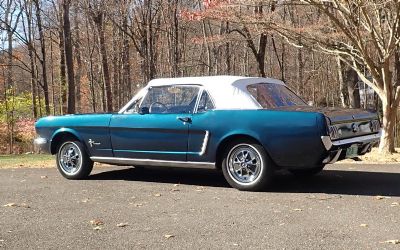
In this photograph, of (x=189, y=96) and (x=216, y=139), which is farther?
(x=189, y=96)

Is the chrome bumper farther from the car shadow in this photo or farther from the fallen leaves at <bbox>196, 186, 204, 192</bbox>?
the fallen leaves at <bbox>196, 186, 204, 192</bbox>

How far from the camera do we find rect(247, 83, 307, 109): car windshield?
688 centimetres

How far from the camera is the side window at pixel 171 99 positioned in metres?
7.11

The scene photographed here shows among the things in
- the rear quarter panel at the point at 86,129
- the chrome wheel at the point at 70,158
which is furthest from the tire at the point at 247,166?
the chrome wheel at the point at 70,158

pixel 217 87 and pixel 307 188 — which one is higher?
pixel 217 87

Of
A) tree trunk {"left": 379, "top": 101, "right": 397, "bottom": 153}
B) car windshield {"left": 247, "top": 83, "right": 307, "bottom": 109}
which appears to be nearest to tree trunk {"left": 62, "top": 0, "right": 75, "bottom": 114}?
tree trunk {"left": 379, "top": 101, "right": 397, "bottom": 153}

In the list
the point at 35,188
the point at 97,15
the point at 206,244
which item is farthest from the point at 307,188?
the point at 97,15

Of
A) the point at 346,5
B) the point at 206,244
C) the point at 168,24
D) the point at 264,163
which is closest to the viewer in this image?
the point at 206,244

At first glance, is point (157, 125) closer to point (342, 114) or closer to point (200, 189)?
point (200, 189)

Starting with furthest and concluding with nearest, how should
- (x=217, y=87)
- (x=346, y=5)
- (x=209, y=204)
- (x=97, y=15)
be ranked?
1. (x=97, y=15)
2. (x=346, y=5)
3. (x=217, y=87)
4. (x=209, y=204)

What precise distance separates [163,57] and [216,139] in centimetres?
2849

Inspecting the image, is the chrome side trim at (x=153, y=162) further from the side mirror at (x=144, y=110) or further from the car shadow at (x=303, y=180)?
the side mirror at (x=144, y=110)

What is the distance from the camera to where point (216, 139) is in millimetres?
6672

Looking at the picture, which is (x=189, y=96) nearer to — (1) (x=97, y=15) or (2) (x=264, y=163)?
(2) (x=264, y=163)
